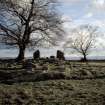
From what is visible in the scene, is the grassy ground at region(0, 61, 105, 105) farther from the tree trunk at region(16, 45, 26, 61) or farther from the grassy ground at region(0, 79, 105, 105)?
the tree trunk at region(16, 45, 26, 61)

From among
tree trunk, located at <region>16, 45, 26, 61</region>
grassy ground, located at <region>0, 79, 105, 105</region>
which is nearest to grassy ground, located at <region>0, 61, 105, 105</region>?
grassy ground, located at <region>0, 79, 105, 105</region>

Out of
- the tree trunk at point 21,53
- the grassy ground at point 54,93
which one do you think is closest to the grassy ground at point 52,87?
the grassy ground at point 54,93

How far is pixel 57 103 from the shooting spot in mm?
16031

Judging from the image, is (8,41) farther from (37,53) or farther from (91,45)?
(91,45)

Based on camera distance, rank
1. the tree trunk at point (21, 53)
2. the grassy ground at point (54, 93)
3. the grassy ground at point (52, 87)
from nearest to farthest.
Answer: the grassy ground at point (54, 93) < the grassy ground at point (52, 87) < the tree trunk at point (21, 53)

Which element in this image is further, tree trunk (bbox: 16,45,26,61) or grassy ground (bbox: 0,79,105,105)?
tree trunk (bbox: 16,45,26,61)

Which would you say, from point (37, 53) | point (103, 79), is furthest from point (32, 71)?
point (37, 53)

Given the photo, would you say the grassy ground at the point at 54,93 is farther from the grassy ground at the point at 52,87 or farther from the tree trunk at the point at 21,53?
the tree trunk at the point at 21,53

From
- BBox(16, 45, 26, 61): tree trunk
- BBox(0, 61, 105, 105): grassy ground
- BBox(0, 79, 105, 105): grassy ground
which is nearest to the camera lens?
BBox(0, 79, 105, 105): grassy ground

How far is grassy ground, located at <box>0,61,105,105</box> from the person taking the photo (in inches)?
A: 648

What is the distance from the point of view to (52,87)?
19.2 m

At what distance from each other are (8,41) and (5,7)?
3.54 m

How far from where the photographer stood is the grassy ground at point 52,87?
648 inches

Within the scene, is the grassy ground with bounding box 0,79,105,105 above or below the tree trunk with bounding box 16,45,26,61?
below
